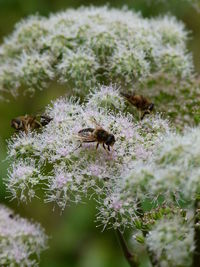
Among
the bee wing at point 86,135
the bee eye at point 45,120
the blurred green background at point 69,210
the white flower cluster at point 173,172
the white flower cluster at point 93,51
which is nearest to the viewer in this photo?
the white flower cluster at point 173,172

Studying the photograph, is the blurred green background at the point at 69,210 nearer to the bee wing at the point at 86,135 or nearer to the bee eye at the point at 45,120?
the bee eye at the point at 45,120

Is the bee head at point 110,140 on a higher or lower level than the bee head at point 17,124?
lower

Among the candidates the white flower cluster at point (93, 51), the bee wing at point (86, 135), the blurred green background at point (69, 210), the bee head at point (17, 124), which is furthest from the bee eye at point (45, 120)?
the blurred green background at point (69, 210)

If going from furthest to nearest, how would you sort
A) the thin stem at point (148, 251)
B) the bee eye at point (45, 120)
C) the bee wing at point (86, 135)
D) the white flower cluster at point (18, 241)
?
the white flower cluster at point (18, 241)
the bee eye at point (45, 120)
the bee wing at point (86, 135)
the thin stem at point (148, 251)

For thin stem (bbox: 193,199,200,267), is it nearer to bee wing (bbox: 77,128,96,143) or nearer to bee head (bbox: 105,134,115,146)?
bee head (bbox: 105,134,115,146)

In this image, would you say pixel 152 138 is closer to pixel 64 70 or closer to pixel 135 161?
pixel 135 161

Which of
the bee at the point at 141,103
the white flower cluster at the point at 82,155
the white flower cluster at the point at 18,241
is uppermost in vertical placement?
the bee at the point at 141,103

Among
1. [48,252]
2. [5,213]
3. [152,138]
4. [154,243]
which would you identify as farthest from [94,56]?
[48,252]

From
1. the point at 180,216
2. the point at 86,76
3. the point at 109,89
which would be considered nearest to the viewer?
the point at 180,216
